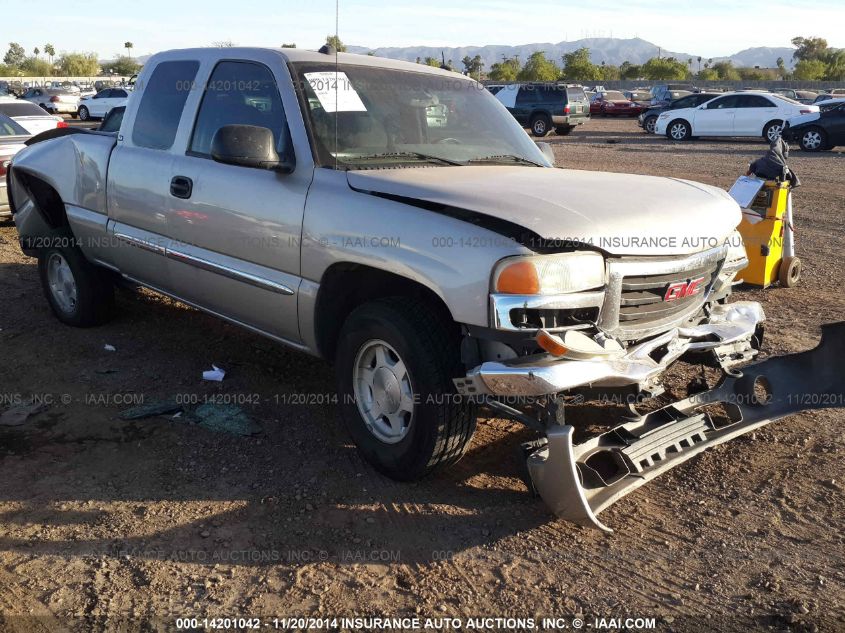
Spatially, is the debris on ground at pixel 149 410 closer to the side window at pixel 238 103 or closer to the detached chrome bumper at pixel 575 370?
the side window at pixel 238 103

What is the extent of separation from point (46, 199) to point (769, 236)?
6.15 m

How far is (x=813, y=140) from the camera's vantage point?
67.2ft

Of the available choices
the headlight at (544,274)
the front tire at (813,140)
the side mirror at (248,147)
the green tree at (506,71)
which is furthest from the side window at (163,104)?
the green tree at (506,71)

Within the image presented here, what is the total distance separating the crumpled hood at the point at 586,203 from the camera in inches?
126

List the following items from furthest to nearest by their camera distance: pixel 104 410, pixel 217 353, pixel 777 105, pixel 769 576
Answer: pixel 777 105 < pixel 217 353 < pixel 104 410 < pixel 769 576

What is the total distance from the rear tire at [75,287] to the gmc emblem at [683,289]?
439 cm

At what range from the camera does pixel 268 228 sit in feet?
13.3

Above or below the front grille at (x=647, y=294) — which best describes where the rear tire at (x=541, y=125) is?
above

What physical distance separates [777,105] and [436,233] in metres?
22.6

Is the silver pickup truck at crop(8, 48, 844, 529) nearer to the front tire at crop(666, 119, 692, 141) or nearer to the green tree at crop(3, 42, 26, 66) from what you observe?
the front tire at crop(666, 119, 692, 141)

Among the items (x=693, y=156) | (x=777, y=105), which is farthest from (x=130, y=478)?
Answer: (x=777, y=105)

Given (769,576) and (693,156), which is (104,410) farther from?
(693,156)

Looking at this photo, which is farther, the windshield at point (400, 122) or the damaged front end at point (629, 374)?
the windshield at point (400, 122)

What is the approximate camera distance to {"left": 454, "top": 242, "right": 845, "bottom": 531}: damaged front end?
121 inches
